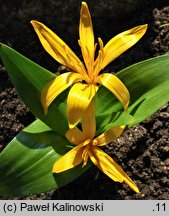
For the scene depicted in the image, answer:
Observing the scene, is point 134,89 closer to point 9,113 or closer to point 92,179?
point 92,179

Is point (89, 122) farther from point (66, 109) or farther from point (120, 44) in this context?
point (120, 44)

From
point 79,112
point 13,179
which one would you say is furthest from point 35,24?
point 13,179

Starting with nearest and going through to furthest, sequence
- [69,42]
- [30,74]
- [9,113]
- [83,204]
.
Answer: [30,74] → [83,204] → [9,113] → [69,42]

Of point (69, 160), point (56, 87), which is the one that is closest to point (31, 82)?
point (56, 87)

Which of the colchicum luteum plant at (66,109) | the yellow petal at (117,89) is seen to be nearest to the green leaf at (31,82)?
the colchicum luteum plant at (66,109)

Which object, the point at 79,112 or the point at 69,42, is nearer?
the point at 79,112

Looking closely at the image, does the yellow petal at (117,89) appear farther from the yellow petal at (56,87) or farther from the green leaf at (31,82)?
the green leaf at (31,82)
